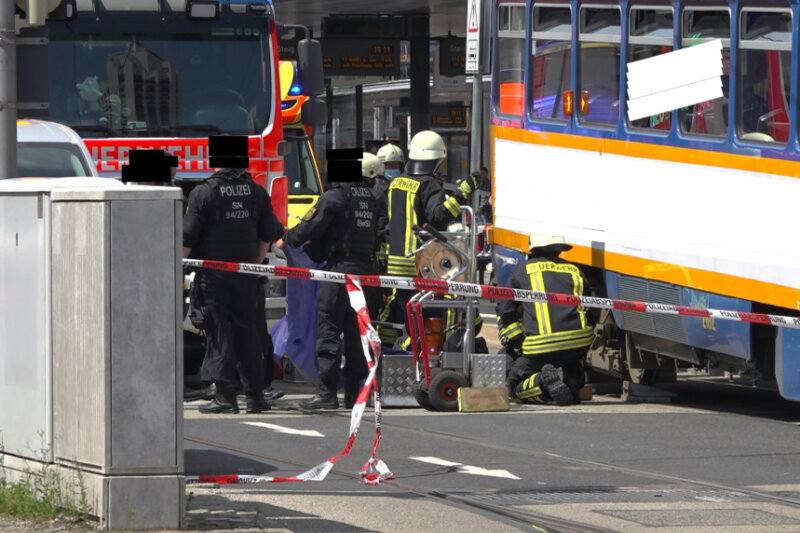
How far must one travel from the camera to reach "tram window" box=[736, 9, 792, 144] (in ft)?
37.7

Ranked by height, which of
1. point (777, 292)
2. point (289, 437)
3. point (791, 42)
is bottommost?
point (289, 437)

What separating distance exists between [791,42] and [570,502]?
4282 millimetres

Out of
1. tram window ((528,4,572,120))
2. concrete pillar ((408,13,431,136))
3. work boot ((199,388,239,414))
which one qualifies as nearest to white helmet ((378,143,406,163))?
tram window ((528,4,572,120))

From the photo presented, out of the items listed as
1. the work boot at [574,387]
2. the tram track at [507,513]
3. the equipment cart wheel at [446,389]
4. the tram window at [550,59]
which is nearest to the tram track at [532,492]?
the tram track at [507,513]

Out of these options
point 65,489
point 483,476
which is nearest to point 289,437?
point 483,476

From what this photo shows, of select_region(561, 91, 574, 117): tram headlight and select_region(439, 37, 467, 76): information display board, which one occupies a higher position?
select_region(439, 37, 467, 76): information display board

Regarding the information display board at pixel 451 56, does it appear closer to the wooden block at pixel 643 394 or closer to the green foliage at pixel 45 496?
the wooden block at pixel 643 394

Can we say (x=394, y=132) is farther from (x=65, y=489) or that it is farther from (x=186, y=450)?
(x=65, y=489)

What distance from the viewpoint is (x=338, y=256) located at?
12969 millimetres

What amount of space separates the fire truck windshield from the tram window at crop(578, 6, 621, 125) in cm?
318

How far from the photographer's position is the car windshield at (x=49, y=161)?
12.8 m

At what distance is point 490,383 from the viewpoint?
1280cm

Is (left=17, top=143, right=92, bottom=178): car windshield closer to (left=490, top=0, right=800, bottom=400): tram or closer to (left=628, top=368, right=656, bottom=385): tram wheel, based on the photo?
(left=490, top=0, right=800, bottom=400): tram

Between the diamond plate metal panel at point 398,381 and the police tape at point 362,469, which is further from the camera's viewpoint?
the diamond plate metal panel at point 398,381
